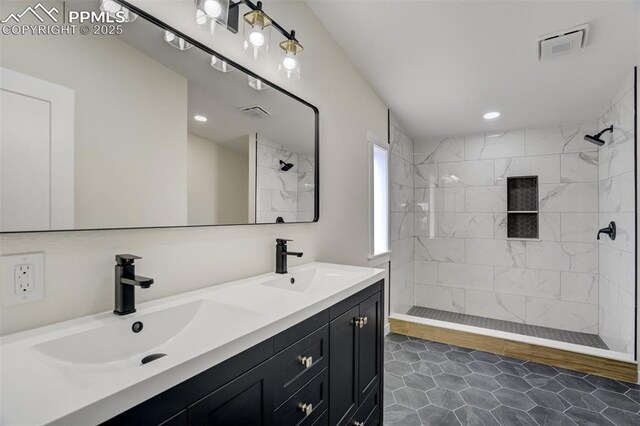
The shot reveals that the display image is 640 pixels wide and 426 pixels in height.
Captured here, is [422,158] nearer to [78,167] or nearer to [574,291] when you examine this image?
[574,291]

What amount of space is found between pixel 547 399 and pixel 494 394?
36 centimetres

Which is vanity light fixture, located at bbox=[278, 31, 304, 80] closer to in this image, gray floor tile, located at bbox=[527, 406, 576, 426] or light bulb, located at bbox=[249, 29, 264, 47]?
light bulb, located at bbox=[249, 29, 264, 47]

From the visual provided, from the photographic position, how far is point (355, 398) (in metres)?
1.46

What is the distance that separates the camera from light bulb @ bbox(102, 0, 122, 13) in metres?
0.95

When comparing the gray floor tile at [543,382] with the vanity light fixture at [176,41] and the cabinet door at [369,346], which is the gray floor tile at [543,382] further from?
the vanity light fixture at [176,41]

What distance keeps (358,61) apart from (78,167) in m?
2.26

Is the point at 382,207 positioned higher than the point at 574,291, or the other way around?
the point at 382,207

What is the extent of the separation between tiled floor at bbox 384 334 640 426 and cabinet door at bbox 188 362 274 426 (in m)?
1.47

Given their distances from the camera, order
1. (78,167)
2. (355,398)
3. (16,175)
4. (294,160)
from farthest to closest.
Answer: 1. (294,160)
2. (355,398)
3. (78,167)
4. (16,175)

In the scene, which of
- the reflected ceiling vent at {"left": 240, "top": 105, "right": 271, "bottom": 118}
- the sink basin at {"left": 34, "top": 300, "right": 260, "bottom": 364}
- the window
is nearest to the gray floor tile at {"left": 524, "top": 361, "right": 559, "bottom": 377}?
the window

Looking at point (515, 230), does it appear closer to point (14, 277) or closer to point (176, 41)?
point (176, 41)

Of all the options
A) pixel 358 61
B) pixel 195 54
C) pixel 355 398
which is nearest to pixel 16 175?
pixel 195 54

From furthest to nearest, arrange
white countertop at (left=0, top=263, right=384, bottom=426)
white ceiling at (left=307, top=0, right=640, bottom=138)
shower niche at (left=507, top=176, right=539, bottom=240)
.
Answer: shower niche at (left=507, top=176, right=539, bottom=240) < white ceiling at (left=307, top=0, right=640, bottom=138) < white countertop at (left=0, top=263, right=384, bottom=426)

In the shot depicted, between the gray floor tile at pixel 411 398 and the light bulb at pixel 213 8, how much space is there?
254cm
